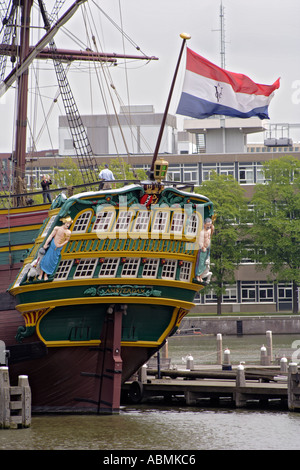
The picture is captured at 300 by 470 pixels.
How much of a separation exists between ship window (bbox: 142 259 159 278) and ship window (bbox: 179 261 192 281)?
3.40 feet

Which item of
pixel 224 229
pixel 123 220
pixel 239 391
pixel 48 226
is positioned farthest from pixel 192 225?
pixel 224 229

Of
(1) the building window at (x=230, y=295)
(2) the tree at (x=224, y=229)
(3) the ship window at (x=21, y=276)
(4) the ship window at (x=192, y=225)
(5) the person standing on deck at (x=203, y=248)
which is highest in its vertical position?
(2) the tree at (x=224, y=229)

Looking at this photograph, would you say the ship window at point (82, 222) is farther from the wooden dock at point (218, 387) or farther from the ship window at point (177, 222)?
the wooden dock at point (218, 387)

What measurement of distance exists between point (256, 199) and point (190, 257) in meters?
47.3

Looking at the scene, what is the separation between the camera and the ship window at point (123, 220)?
30.1 metres

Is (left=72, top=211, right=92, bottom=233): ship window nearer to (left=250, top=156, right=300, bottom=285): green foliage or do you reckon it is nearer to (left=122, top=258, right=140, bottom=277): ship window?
(left=122, top=258, right=140, bottom=277): ship window

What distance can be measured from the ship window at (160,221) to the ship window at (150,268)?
0.88 m

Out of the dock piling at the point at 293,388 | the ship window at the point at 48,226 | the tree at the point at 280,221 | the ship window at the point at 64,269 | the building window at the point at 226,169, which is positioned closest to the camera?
the dock piling at the point at 293,388

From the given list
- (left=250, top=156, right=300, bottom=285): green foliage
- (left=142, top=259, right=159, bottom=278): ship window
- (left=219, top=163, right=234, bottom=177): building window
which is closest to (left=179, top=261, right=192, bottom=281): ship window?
(left=142, top=259, right=159, bottom=278): ship window

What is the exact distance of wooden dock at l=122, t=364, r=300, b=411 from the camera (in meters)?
31.2

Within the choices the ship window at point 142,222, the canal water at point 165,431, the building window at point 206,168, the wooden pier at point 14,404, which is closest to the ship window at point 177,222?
the ship window at point 142,222

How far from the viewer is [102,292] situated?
30.1 m

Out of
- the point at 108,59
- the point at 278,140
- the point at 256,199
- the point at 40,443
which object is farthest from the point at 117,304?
the point at 278,140
